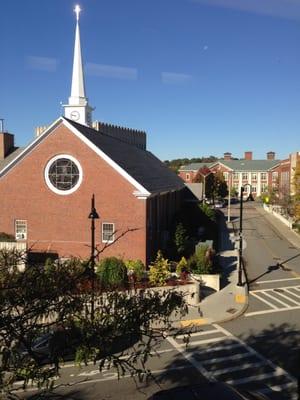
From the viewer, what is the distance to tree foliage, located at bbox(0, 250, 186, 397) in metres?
4.98

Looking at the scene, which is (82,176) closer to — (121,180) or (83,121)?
(121,180)

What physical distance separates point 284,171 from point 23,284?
84.5 meters

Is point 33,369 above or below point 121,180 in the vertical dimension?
below

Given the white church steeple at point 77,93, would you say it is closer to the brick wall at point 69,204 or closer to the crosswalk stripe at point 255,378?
the brick wall at point 69,204

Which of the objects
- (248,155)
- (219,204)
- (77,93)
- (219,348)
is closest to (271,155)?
(248,155)

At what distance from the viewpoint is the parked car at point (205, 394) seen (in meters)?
9.93

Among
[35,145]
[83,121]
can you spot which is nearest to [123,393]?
[35,145]

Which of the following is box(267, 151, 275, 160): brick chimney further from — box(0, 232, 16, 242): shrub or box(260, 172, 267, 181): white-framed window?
box(0, 232, 16, 242): shrub

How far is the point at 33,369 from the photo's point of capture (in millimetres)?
5023

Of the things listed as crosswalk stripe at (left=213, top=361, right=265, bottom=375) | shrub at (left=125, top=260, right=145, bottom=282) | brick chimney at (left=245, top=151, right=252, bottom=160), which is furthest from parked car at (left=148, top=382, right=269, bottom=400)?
brick chimney at (left=245, top=151, right=252, bottom=160)

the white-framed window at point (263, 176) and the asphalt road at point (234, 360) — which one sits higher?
the white-framed window at point (263, 176)

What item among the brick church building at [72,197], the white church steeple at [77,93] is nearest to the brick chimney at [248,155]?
the white church steeple at [77,93]

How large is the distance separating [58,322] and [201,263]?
70.3ft

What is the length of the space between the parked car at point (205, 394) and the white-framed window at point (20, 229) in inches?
863
